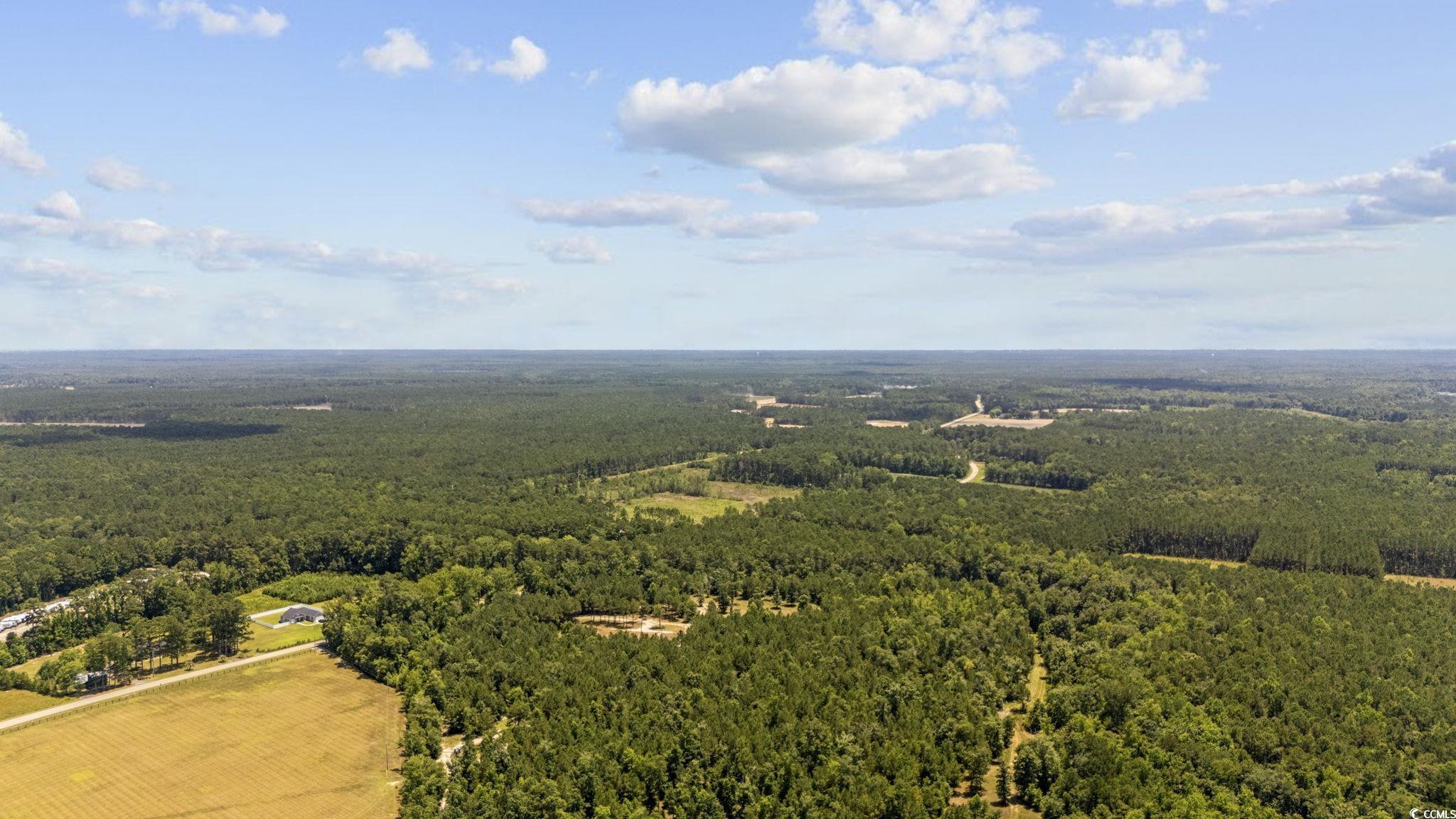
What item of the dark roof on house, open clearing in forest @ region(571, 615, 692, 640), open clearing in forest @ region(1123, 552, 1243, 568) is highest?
open clearing in forest @ region(1123, 552, 1243, 568)

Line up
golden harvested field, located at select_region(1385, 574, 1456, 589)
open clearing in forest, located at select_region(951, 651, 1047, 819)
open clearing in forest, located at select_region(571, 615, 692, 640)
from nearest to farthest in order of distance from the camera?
1. open clearing in forest, located at select_region(951, 651, 1047, 819)
2. open clearing in forest, located at select_region(571, 615, 692, 640)
3. golden harvested field, located at select_region(1385, 574, 1456, 589)

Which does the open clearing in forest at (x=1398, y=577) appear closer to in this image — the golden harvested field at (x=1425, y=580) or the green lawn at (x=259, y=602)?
the golden harvested field at (x=1425, y=580)

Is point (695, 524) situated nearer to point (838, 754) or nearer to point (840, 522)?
point (840, 522)

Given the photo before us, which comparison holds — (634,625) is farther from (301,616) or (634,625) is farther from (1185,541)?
(1185,541)

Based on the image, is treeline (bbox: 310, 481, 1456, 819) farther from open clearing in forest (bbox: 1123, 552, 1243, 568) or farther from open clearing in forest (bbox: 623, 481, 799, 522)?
open clearing in forest (bbox: 623, 481, 799, 522)

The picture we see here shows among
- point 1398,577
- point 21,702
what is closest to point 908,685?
point 21,702

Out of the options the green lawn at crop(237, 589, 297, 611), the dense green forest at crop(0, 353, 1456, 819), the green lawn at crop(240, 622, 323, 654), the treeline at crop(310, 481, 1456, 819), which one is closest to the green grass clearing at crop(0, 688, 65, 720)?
the dense green forest at crop(0, 353, 1456, 819)

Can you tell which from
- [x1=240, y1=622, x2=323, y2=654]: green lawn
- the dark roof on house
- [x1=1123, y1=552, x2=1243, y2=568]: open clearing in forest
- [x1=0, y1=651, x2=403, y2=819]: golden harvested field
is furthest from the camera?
[x1=1123, y1=552, x2=1243, y2=568]: open clearing in forest
